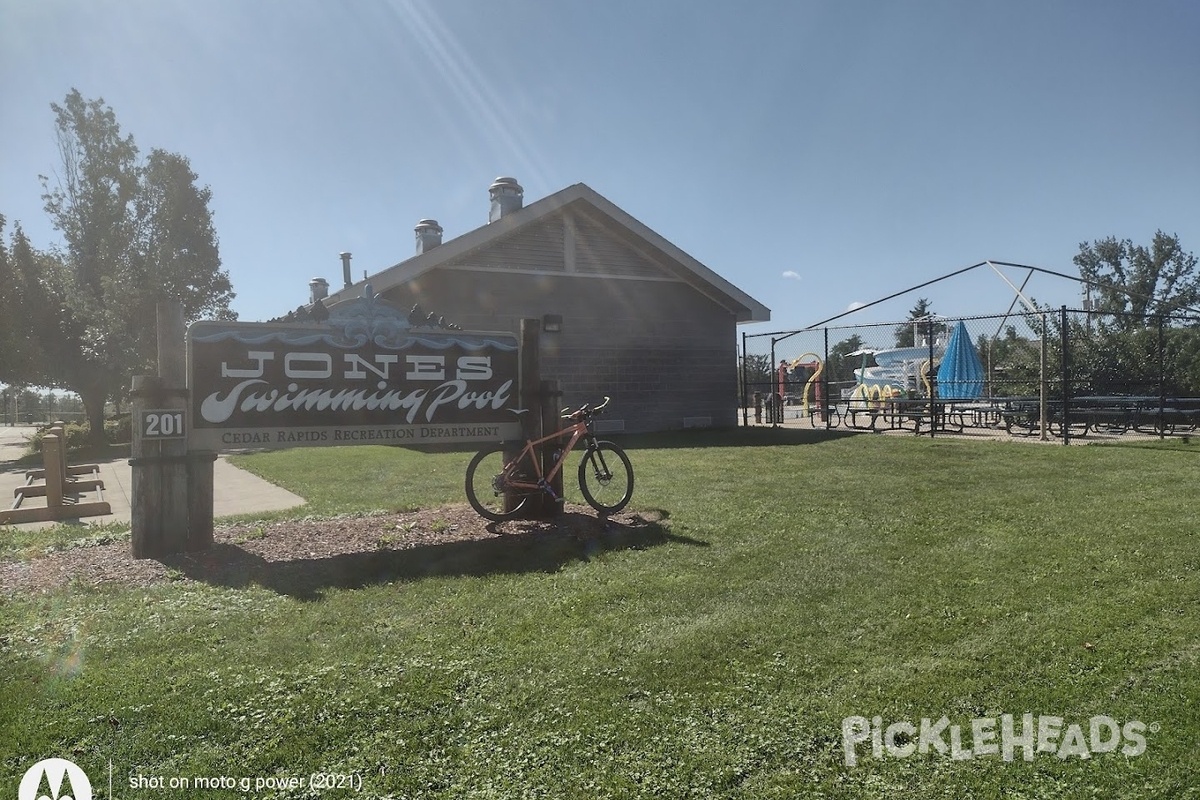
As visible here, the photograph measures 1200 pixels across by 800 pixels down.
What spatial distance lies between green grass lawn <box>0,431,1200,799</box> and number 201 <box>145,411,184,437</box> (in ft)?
4.70

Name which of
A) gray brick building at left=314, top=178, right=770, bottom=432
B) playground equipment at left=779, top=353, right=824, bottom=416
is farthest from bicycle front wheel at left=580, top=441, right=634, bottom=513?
playground equipment at left=779, top=353, right=824, bottom=416

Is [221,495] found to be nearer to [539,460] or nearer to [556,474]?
[539,460]

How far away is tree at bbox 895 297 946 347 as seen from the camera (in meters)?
14.4

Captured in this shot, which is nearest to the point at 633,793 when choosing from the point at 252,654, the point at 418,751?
the point at 418,751

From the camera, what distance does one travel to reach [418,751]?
271 cm

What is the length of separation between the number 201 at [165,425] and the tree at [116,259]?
71.3 ft

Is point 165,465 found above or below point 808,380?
below

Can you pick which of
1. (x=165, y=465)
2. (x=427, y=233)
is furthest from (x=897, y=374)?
(x=165, y=465)

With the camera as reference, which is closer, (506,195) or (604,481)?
(604,481)

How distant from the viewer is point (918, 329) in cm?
2291

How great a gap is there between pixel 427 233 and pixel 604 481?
14.8 meters

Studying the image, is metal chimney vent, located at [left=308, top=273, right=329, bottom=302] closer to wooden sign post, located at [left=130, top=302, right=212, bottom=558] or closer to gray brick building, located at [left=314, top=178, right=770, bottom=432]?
gray brick building, located at [left=314, top=178, right=770, bottom=432]

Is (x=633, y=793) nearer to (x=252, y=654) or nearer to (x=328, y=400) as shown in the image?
(x=252, y=654)

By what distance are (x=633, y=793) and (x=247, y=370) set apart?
16.4 ft
